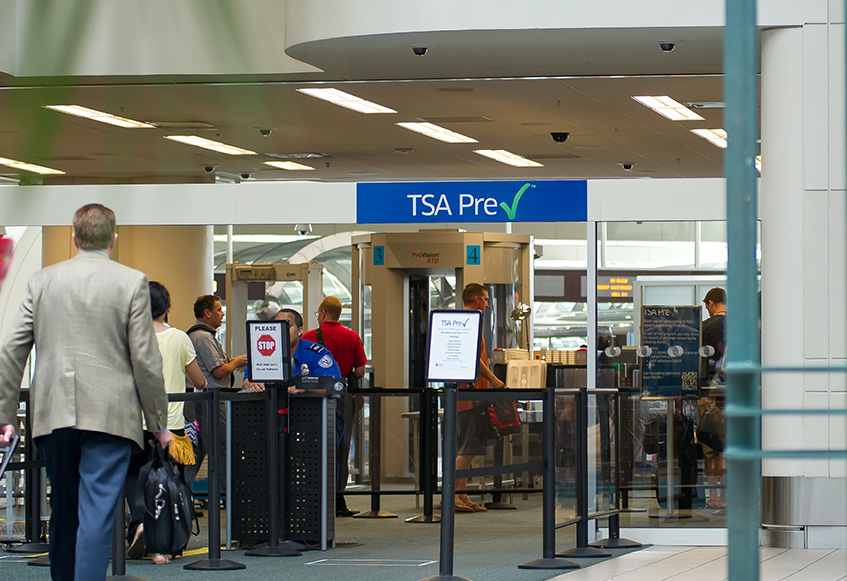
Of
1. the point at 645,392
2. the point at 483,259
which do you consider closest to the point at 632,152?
the point at 483,259

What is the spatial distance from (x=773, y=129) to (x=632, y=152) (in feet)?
25.4

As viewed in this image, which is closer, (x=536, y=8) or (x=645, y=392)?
(x=645, y=392)

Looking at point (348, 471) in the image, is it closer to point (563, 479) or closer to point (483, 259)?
point (563, 479)

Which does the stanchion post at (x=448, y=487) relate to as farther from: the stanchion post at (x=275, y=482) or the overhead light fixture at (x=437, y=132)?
the overhead light fixture at (x=437, y=132)

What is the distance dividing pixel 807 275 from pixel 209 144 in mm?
8643

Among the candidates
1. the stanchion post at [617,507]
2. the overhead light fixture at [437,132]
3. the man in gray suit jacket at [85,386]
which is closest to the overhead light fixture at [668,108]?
the overhead light fixture at [437,132]

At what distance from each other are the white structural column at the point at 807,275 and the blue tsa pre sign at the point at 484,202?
1.14 meters

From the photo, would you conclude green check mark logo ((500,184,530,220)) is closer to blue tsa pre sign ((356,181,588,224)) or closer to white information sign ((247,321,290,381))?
blue tsa pre sign ((356,181,588,224))

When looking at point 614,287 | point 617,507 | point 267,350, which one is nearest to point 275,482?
point 267,350

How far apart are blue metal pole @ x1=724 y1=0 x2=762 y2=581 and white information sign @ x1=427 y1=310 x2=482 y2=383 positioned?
4113 mm

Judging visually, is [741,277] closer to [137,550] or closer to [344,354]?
[137,550]

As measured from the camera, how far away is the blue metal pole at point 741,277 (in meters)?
1.79

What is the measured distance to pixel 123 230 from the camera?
16109mm

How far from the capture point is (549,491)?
632cm
